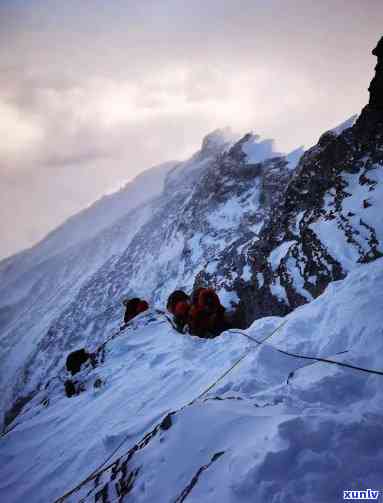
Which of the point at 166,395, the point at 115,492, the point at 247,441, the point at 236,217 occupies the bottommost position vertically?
the point at 166,395

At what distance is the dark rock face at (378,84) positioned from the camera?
7246 millimetres

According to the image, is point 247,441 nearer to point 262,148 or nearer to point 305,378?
point 305,378

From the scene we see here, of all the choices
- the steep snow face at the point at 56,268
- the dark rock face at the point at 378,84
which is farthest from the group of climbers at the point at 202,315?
the steep snow face at the point at 56,268

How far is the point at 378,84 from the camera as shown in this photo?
739cm

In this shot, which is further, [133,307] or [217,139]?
[217,139]

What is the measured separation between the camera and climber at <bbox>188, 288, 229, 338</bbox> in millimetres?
7371

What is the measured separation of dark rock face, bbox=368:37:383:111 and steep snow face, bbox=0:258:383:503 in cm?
581

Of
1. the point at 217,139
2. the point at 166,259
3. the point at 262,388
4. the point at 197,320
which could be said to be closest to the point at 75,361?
the point at 197,320

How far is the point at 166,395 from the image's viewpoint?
4.30 meters

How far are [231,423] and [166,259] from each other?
27.3m

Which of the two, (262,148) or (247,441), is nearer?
(247,441)

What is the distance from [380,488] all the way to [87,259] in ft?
196

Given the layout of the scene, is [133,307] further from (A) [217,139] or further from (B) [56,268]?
(B) [56,268]

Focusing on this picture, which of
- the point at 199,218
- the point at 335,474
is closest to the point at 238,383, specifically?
the point at 335,474
